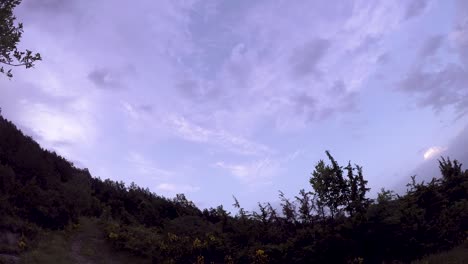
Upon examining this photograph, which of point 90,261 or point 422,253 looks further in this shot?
point 90,261

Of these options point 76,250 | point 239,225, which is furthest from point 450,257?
point 76,250

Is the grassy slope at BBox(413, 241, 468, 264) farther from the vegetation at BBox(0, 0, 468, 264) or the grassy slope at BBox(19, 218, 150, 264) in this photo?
the grassy slope at BBox(19, 218, 150, 264)

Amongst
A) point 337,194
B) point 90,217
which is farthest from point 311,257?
point 90,217

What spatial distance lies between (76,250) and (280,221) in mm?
7282

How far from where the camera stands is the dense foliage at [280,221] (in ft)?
33.5

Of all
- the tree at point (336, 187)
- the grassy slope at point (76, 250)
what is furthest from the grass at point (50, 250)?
the tree at point (336, 187)

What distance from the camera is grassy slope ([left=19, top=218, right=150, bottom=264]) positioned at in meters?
11.9

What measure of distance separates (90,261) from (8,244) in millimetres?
2576

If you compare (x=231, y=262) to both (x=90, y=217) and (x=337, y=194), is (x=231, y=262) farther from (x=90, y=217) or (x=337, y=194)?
(x=90, y=217)

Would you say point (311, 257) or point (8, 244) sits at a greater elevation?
point (8, 244)

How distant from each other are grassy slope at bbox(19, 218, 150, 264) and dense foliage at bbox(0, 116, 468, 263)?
42 cm

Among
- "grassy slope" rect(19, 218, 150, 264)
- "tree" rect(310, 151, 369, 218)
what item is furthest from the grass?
"tree" rect(310, 151, 369, 218)

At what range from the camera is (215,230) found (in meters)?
14.1

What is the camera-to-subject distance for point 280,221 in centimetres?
1336
